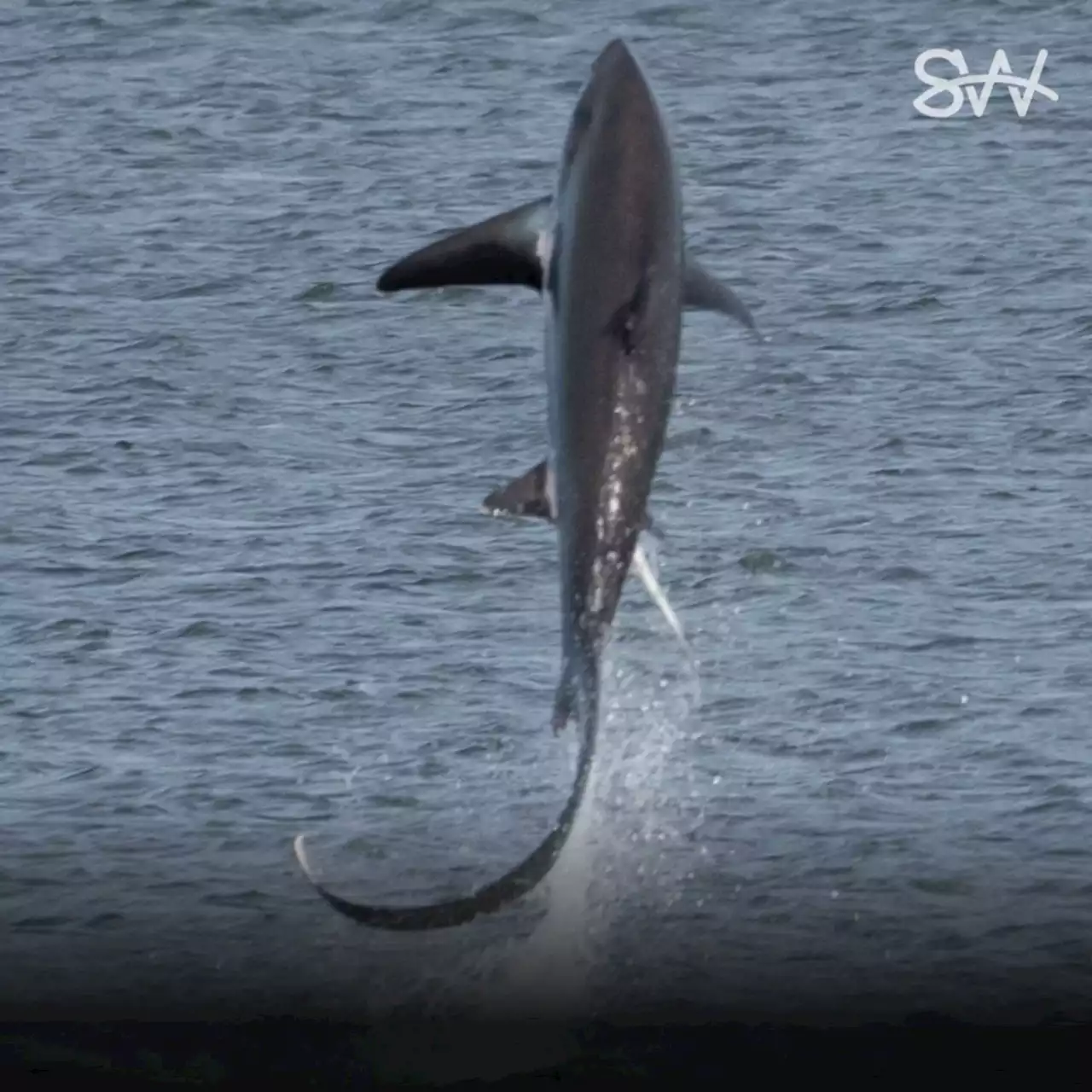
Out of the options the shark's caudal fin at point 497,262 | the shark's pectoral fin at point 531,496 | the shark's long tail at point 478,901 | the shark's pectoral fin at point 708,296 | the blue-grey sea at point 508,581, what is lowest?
the blue-grey sea at point 508,581

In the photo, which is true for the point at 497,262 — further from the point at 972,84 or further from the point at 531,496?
the point at 972,84

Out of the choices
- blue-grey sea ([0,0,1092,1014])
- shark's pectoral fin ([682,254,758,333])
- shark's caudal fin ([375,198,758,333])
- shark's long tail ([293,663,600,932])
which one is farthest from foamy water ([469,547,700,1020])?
shark's long tail ([293,663,600,932])

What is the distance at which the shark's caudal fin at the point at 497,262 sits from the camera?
12.5 m

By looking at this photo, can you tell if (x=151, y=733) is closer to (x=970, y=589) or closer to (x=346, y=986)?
(x=346, y=986)

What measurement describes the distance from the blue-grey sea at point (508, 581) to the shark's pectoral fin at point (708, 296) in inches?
462

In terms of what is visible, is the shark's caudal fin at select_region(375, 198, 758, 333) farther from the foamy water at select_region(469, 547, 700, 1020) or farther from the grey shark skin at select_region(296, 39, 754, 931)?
the foamy water at select_region(469, 547, 700, 1020)

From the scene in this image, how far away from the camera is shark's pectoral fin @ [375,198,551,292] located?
12508 millimetres

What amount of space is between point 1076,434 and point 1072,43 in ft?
83.4

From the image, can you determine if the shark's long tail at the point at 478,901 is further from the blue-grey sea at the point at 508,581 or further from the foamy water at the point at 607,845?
the blue-grey sea at the point at 508,581

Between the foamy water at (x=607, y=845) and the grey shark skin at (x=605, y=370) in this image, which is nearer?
the grey shark skin at (x=605, y=370)

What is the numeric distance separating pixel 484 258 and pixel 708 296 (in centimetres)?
101

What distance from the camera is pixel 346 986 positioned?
2422 cm

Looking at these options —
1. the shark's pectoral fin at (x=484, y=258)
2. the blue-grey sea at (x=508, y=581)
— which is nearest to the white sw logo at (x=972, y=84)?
the blue-grey sea at (x=508, y=581)

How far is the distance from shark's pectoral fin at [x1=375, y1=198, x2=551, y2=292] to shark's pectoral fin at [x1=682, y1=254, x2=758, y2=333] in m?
0.67
